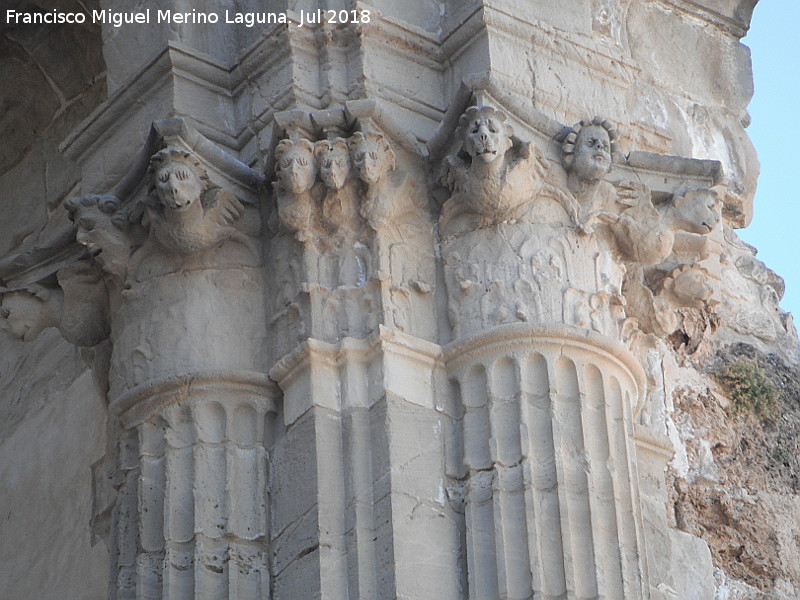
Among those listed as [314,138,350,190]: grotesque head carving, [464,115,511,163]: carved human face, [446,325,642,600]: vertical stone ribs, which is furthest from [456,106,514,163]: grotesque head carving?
[446,325,642,600]: vertical stone ribs

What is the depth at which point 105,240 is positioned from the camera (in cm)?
575

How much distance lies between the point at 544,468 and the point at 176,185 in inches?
48.5

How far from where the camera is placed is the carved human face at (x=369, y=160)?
547 cm

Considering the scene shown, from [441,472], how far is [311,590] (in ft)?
1.42

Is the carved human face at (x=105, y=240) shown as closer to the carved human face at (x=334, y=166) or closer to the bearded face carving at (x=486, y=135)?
the carved human face at (x=334, y=166)

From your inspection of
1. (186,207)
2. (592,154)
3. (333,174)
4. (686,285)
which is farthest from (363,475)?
(686,285)

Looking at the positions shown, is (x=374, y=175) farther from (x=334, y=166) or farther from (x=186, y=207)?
(x=186, y=207)

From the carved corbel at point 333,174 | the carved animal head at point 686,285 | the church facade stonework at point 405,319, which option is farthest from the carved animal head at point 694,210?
the carved corbel at point 333,174

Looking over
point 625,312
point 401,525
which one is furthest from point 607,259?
point 401,525

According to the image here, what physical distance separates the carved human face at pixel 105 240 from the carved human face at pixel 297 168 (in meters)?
0.54

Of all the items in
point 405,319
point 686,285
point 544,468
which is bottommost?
point 544,468

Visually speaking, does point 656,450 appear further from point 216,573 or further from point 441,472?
point 216,573

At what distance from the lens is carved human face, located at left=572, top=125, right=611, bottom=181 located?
5547 millimetres

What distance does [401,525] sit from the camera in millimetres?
5051
